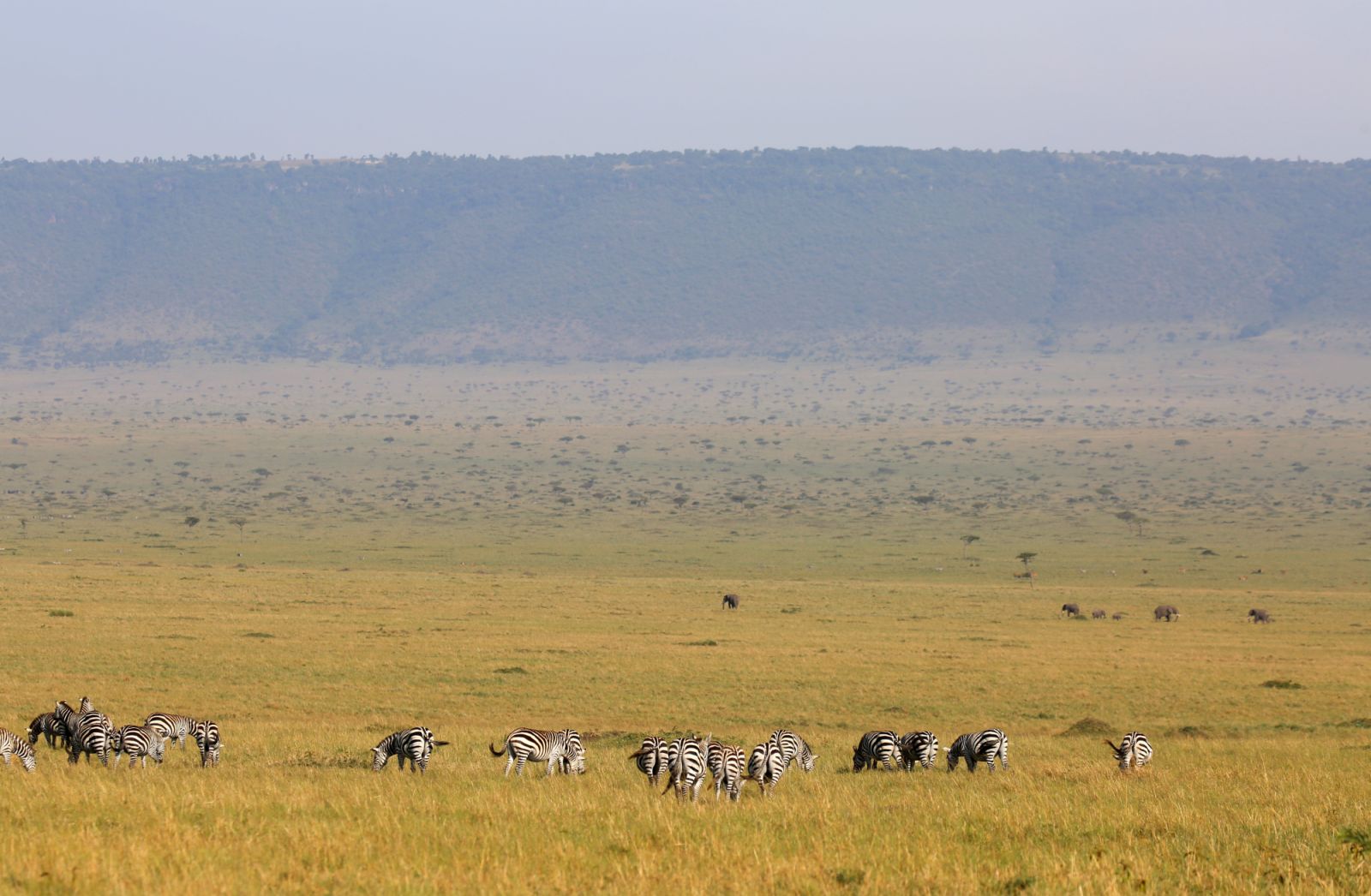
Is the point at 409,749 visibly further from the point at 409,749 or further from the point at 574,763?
the point at 574,763

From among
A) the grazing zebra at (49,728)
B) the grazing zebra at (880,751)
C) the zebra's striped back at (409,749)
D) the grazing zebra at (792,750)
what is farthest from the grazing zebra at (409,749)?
the grazing zebra at (880,751)

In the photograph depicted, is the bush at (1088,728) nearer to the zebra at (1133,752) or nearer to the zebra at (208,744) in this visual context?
the zebra at (1133,752)

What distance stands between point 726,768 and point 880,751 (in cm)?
363

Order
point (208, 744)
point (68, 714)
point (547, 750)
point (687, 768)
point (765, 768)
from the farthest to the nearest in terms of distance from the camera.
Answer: point (68, 714)
point (208, 744)
point (547, 750)
point (765, 768)
point (687, 768)

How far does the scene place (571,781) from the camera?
13.8 metres

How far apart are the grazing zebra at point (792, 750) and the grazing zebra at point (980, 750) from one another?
57.1 inches

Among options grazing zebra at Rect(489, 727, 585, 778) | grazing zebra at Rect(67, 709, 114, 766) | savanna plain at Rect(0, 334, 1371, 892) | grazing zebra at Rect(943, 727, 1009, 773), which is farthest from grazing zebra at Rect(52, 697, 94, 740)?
grazing zebra at Rect(943, 727, 1009, 773)

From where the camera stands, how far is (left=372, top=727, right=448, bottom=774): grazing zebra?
1453 centimetres

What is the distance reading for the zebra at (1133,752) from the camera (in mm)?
15289

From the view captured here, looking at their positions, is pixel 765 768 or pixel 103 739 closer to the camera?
pixel 765 768

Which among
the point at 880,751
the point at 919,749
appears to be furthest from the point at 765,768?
the point at 919,749

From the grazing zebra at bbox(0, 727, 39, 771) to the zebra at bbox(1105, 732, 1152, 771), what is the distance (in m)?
10.4

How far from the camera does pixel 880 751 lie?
52.0ft

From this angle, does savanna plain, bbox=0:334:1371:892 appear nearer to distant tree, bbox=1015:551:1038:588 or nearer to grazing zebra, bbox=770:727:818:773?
distant tree, bbox=1015:551:1038:588
